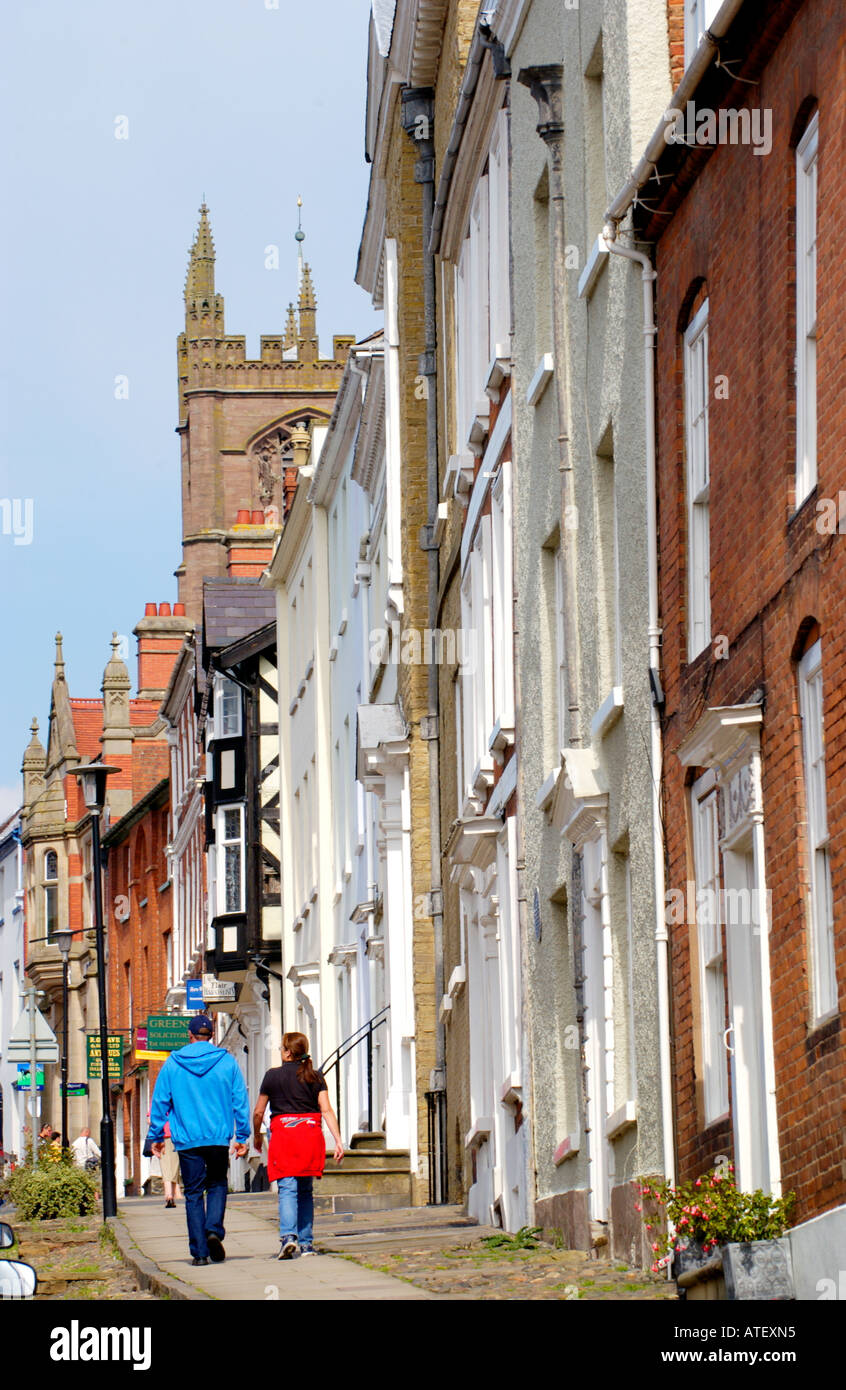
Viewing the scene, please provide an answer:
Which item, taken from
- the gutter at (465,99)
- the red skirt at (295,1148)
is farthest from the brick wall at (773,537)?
the gutter at (465,99)

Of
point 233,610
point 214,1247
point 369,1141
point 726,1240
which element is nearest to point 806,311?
A: point 726,1240

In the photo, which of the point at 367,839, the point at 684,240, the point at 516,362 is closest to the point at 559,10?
the point at 516,362

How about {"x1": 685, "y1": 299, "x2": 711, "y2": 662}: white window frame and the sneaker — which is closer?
{"x1": 685, "y1": 299, "x2": 711, "y2": 662}: white window frame

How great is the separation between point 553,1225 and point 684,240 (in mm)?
7112

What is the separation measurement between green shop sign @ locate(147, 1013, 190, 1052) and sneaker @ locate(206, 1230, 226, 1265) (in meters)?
23.0

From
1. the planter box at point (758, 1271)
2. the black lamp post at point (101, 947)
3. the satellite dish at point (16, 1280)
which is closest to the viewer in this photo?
the satellite dish at point (16, 1280)

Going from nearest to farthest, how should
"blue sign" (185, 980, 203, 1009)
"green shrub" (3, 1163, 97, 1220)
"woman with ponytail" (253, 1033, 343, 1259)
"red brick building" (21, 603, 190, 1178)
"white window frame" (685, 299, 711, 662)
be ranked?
"white window frame" (685, 299, 711, 662) → "woman with ponytail" (253, 1033, 343, 1259) → "green shrub" (3, 1163, 97, 1220) → "blue sign" (185, 980, 203, 1009) → "red brick building" (21, 603, 190, 1178)

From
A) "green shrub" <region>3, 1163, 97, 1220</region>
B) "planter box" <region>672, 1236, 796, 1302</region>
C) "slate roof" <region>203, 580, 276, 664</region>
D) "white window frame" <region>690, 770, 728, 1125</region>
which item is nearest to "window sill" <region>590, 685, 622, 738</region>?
"white window frame" <region>690, 770, 728, 1125</region>

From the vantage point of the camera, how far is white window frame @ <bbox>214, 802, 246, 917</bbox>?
146ft

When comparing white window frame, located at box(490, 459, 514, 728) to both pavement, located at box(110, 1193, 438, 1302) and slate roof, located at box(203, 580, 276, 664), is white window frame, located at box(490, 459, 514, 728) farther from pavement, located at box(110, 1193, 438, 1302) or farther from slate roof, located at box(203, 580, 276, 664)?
slate roof, located at box(203, 580, 276, 664)

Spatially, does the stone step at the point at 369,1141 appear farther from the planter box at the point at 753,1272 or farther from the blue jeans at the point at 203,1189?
the planter box at the point at 753,1272

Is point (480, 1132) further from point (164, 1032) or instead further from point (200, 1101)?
point (164, 1032)

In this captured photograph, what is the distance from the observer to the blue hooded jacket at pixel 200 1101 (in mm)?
15070

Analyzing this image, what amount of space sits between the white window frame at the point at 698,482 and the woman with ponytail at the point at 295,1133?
407 centimetres
